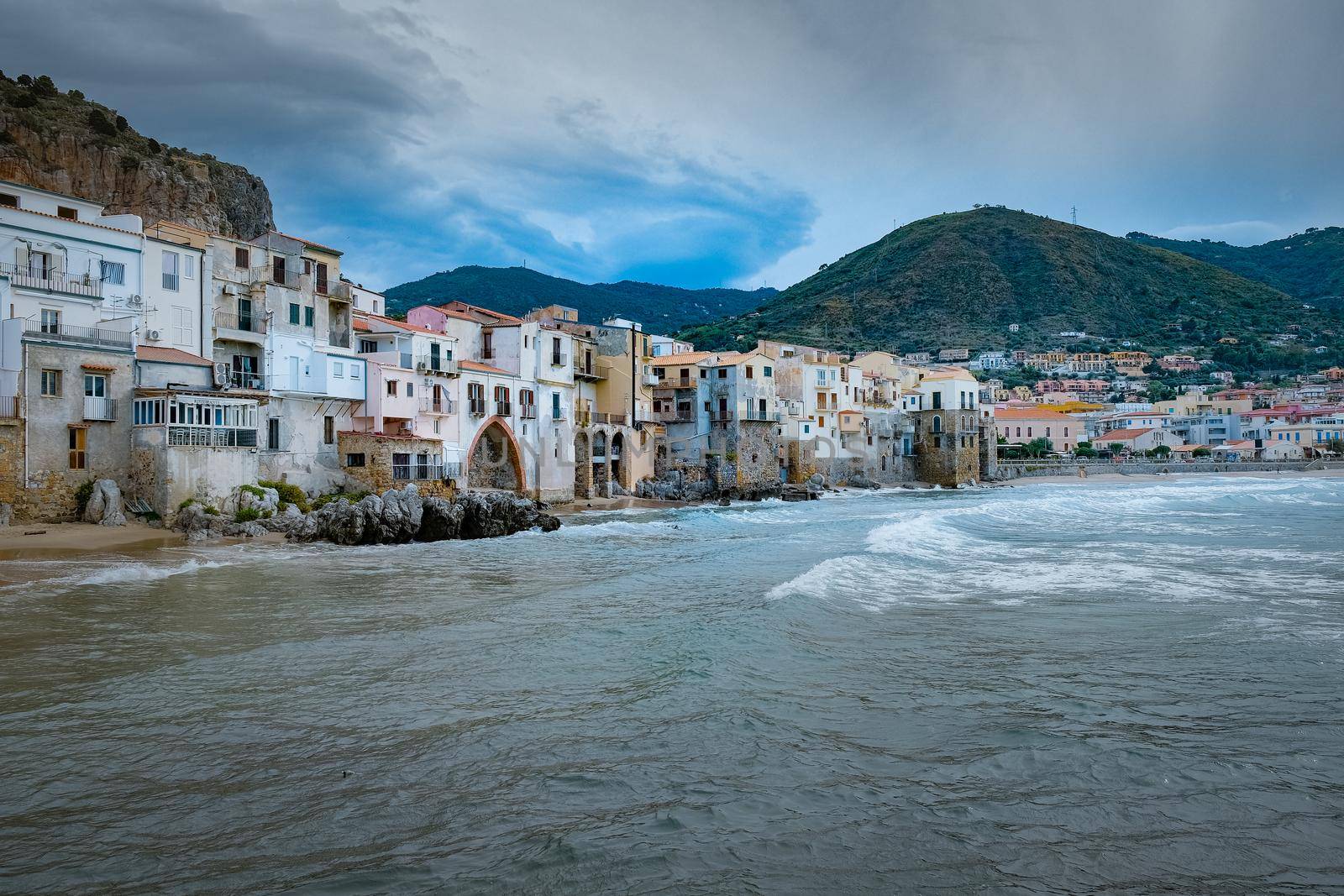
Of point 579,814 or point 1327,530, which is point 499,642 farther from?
point 1327,530

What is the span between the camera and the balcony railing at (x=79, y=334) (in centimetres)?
2638

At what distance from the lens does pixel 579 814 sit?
6883mm

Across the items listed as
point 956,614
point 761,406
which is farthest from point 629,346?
point 956,614

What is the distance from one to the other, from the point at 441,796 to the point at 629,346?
50.1 metres

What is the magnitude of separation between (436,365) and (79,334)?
15042mm

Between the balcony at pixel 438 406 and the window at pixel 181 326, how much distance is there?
999cm

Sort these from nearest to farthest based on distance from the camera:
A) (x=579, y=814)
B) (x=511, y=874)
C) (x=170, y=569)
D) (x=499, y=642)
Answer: (x=511, y=874), (x=579, y=814), (x=499, y=642), (x=170, y=569)

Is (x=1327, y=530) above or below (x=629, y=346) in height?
below

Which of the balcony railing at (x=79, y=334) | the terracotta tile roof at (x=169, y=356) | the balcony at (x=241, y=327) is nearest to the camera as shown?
the balcony railing at (x=79, y=334)

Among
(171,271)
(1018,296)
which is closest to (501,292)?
(1018,296)

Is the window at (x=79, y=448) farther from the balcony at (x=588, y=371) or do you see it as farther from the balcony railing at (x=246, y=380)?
the balcony at (x=588, y=371)

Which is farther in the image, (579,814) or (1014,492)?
(1014,492)

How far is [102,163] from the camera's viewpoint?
59.7 m

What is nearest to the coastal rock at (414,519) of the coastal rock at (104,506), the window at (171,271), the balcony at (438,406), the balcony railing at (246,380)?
the coastal rock at (104,506)
